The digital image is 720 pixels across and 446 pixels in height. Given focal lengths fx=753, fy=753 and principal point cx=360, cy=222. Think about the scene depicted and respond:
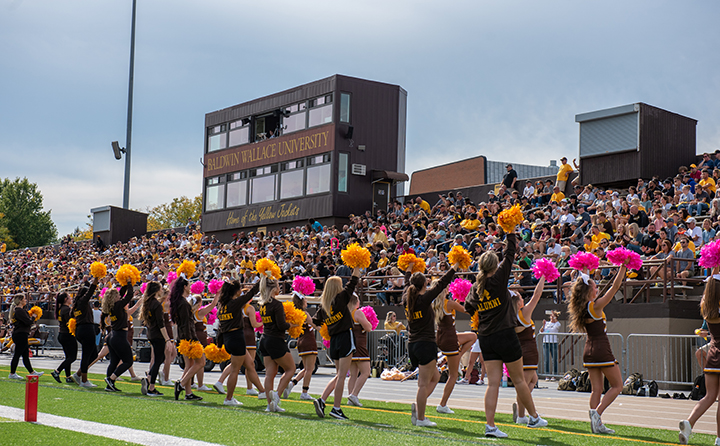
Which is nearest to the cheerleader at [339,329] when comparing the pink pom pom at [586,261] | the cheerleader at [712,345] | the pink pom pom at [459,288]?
the pink pom pom at [459,288]

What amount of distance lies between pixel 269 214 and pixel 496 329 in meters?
27.8

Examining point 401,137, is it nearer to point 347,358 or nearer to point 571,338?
point 571,338

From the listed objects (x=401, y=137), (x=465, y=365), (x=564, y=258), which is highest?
(x=401, y=137)

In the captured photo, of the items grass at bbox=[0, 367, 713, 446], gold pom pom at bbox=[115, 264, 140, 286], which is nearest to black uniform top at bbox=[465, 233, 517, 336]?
grass at bbox=[0, 367, 713, 446]

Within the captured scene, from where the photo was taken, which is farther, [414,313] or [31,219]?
[31,219]

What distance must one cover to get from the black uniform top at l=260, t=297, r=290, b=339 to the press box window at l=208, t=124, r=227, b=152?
1125 inches

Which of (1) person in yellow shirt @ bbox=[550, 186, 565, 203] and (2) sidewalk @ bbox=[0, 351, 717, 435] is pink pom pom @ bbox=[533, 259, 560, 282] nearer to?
(2) sidewalk @ bbox=[0, 351, 717, 435]

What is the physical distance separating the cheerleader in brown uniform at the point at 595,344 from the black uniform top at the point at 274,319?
3.59 metres

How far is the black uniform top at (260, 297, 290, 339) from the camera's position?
9633 millimetres

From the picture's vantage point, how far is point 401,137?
33.8 metres

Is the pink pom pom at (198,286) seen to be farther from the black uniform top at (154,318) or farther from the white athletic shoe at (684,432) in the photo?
the white athletic shoe at (684,432)

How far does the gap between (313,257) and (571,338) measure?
35.8ft

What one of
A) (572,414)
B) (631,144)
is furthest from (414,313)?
(631,144)

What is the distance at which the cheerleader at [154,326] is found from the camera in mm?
11508
